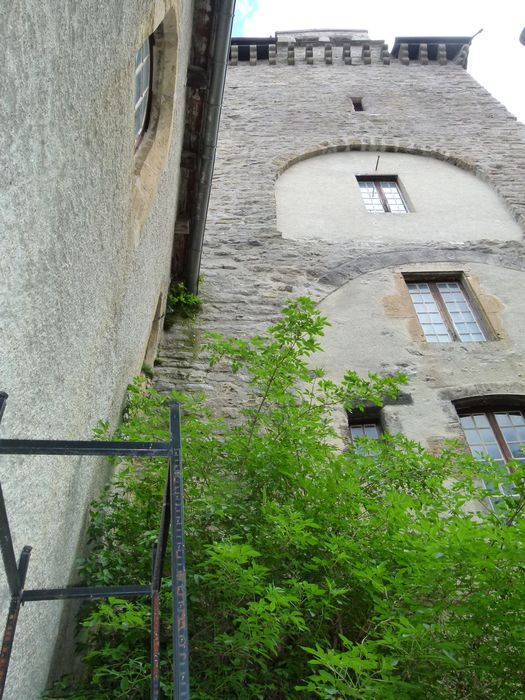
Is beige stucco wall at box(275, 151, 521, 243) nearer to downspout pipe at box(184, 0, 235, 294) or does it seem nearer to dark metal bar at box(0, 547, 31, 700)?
downspout pipe at box(184, 0, 235, 294)

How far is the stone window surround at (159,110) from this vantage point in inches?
180

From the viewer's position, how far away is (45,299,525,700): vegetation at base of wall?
255 centimetres

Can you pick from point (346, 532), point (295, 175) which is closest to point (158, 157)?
point (346, 532)

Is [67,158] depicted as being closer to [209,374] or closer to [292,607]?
[292,607]

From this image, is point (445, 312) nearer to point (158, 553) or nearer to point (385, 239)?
point (385, 239)

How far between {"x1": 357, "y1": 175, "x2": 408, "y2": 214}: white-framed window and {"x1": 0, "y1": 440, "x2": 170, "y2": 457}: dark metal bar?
7760 millimetres

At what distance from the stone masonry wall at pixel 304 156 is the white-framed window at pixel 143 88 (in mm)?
2256

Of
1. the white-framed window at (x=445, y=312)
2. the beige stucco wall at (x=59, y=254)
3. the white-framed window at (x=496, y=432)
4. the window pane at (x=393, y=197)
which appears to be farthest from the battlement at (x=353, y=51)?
the beige stucco wall at (x=59, y=254)

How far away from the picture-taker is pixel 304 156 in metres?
10.6

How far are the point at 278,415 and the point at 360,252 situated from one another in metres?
4.60

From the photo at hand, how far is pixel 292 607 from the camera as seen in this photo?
2.82 metres

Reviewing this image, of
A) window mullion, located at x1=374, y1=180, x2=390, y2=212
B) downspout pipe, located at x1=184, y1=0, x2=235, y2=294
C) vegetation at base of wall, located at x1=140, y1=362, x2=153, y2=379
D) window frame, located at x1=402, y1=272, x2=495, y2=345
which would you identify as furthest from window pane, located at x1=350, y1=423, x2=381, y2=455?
window mullion, located at x1=374, y1=180, x2=390, y2=212

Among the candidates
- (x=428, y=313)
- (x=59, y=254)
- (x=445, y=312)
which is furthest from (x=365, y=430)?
(x=59, y=254)

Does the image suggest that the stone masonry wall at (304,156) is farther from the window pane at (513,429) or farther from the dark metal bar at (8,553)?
the dark metal bar at (8,553)
